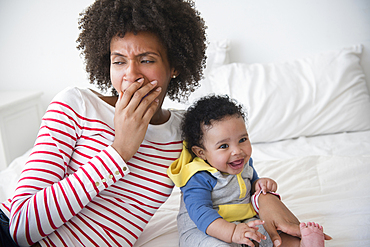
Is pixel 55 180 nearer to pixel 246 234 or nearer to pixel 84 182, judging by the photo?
pixel 84 182

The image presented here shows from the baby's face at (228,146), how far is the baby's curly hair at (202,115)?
3 cm

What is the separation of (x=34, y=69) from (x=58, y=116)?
5.88 feet

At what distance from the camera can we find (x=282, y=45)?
2.26 metres

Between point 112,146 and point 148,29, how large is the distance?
371mm

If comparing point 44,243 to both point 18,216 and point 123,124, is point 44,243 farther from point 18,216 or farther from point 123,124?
point 123,124

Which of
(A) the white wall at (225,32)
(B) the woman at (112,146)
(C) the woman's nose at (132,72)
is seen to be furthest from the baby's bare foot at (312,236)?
(A) the white wall at (225,32)

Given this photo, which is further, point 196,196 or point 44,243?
point 196,196

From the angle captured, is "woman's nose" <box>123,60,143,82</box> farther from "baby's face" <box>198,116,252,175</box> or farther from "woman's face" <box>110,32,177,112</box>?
"baby's face" <box>198,116,252,175</box>

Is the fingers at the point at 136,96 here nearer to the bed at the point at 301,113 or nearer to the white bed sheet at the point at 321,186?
the white bed sheet at the point at 321,186

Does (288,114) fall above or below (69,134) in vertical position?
below

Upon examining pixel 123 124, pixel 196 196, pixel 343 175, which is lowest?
pixel 343 175

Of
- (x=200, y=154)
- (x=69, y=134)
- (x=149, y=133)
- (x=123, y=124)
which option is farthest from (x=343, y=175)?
(x=69, y=134)

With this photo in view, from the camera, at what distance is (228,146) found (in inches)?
39.8

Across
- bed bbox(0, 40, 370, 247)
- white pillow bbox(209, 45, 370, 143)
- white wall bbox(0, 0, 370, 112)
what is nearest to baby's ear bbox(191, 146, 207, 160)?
bed bbox(0, 40, 370, 247)
